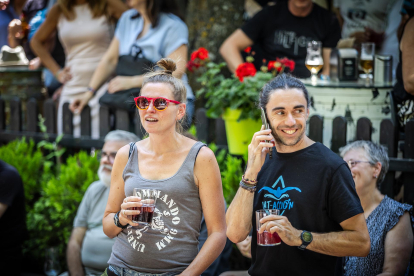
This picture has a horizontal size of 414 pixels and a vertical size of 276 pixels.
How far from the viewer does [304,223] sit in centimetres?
231

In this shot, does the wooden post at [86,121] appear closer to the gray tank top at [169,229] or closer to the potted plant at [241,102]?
the potted plant at [241,102]

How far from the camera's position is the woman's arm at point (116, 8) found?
4988mm

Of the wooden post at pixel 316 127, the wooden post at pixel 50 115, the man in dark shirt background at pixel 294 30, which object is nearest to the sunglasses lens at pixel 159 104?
the wooden post at pixel 316 127

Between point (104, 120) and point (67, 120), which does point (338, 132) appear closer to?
point (104, 120)

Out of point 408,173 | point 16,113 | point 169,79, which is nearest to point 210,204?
point 169,79

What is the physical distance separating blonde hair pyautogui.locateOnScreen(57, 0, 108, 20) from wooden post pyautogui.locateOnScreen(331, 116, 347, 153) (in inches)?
108

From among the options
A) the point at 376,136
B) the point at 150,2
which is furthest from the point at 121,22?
the point at 376,136

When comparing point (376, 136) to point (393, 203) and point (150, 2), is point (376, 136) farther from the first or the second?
point (150, 2)

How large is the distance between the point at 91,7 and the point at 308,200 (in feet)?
11.6

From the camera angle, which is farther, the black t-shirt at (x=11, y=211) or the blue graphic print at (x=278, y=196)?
the black t-shirt at (x=11, y=211)

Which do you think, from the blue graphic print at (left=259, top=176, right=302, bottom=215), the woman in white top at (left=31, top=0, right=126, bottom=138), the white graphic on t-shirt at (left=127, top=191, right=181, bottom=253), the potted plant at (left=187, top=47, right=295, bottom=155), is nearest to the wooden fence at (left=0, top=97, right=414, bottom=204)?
the woman in white top at (left=31, top=0, right=126, bottom=138)

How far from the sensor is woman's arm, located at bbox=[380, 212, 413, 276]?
276 centimetres

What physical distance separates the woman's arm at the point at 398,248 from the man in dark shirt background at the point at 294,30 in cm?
206

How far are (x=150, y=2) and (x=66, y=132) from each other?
1808mm
